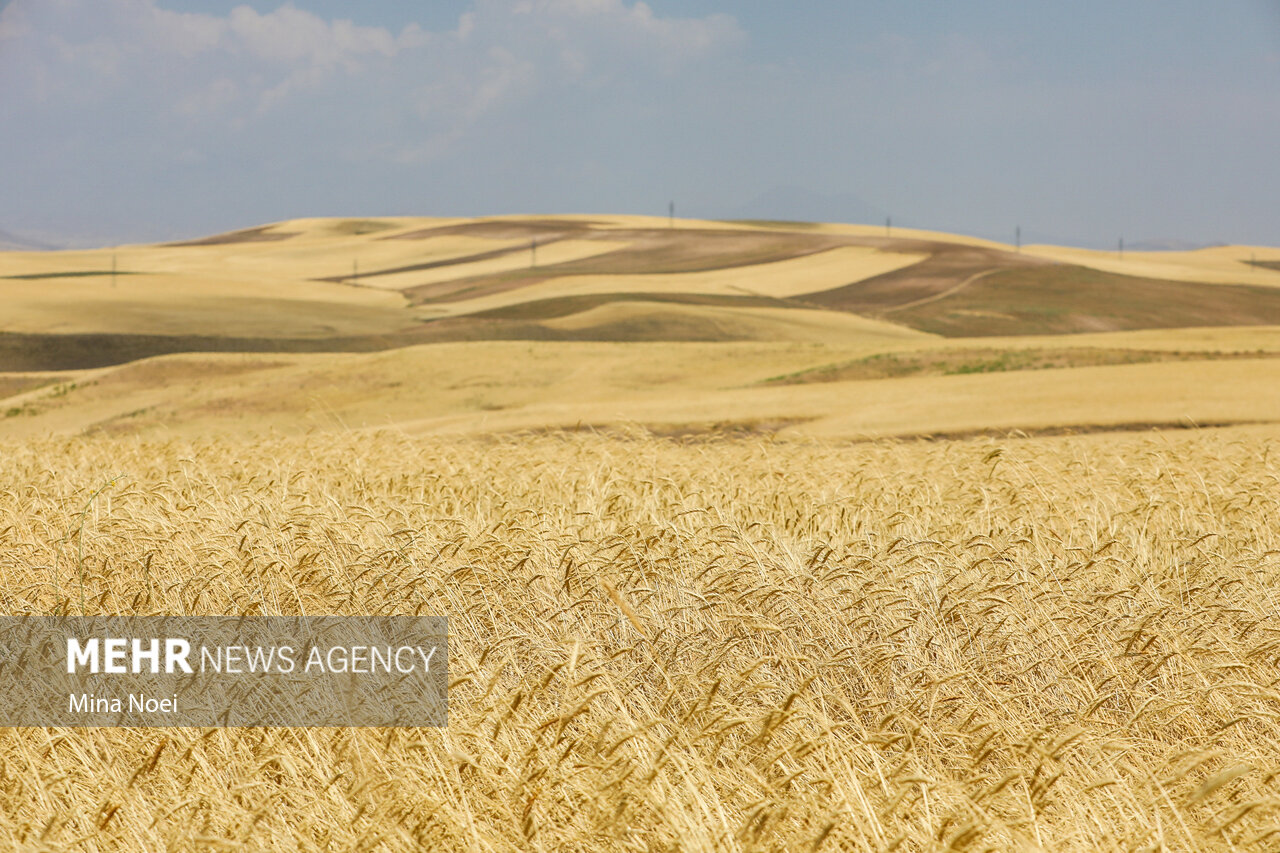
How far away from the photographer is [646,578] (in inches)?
231

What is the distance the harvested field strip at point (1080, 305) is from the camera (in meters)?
66.8

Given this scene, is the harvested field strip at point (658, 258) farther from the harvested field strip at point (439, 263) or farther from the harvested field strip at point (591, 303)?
the harvested field strip at point (591, 303)

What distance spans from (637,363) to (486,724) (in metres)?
32.6

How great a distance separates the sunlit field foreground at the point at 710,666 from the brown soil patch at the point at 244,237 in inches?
4915

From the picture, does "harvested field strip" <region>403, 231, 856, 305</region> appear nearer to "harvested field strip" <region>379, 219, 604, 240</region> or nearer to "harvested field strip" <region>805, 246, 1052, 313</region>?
"harvested field strip" <region>379, 219, 604, 240</region>

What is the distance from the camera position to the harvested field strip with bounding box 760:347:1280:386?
1213 inches

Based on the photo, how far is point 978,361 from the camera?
3147 cm

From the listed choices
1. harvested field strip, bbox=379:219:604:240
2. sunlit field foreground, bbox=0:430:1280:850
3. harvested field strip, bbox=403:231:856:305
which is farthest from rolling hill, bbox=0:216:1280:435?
sunlit field foreground, bbox=0:430:1280:850

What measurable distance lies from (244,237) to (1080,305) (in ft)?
326

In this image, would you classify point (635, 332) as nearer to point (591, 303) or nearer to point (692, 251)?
point (591, 303)

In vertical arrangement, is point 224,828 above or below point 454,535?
below

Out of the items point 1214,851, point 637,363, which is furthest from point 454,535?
Answer: point 637,363

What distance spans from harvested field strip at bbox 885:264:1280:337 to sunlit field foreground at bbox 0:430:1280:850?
58.6 meters

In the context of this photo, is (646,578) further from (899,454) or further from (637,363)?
(637,363)
